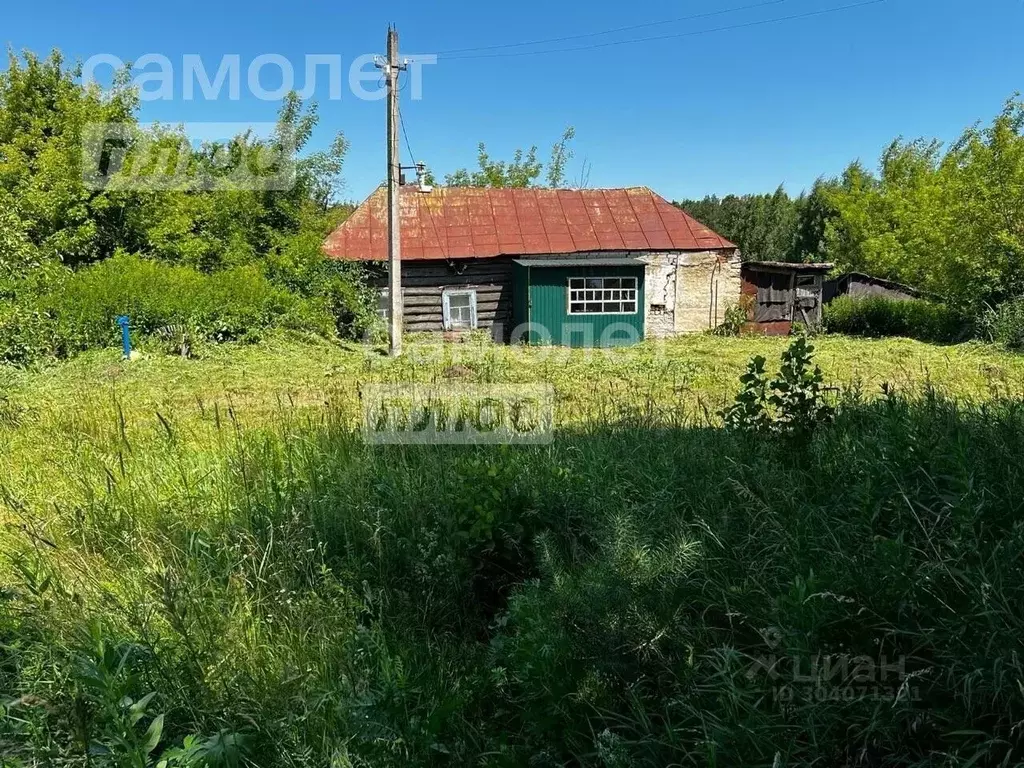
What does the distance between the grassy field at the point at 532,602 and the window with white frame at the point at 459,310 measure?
12.9m

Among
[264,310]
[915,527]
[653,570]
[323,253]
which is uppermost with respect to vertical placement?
[323,253]

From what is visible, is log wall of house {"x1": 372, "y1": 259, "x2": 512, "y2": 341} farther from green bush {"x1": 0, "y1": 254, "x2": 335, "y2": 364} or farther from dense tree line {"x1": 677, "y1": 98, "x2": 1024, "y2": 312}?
dense tree line {"x1": 677, "y1": 98, "x2": 1024, "y2": 312}

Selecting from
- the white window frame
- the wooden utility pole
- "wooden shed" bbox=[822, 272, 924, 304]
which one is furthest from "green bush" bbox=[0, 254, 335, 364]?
"wooden shed" bbox=[822, 272, 924, 304]

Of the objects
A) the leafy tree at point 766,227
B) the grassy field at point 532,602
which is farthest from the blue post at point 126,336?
the leafy tree at point 766,227

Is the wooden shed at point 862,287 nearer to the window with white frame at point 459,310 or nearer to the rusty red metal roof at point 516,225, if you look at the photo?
the rusty red metal roof at point 516,225

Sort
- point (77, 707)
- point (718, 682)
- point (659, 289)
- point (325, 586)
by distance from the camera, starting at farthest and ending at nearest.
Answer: point (659, 289), point (325, 586), point (718, 682), point (77, 707)

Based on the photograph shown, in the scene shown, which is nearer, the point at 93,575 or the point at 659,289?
the point at 93,575

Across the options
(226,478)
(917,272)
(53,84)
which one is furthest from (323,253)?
(917,272)

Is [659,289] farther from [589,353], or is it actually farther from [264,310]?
[264,310]

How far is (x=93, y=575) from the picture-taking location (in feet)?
→ 9.11

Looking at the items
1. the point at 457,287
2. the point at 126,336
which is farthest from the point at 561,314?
the point at 126,336

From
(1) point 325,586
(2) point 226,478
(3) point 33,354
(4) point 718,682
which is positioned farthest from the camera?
(3) point 33,354

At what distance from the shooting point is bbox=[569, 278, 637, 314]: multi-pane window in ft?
54.5

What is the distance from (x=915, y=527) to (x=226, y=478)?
132 inches
